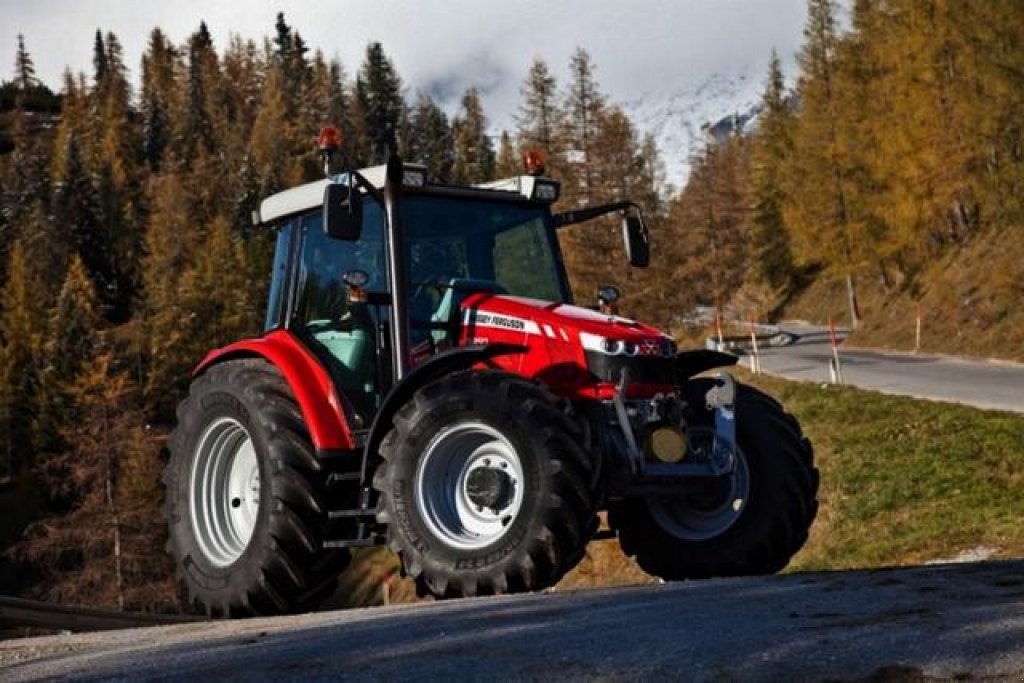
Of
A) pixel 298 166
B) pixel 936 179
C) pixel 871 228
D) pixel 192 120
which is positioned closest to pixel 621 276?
pixel 936 179

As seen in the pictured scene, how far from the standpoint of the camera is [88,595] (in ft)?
101

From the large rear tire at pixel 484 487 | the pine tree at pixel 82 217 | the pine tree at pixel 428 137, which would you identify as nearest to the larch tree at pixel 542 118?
the large rear tire at pixel 484 487

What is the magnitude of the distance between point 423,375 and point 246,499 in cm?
200

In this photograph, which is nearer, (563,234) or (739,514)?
(739,514)

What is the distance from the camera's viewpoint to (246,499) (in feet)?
24.6

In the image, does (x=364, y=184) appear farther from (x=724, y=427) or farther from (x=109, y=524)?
(x=109, y=524)

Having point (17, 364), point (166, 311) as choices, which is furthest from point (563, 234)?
point (17, 364)

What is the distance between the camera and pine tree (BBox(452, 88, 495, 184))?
354 feet

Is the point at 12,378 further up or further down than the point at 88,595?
further up

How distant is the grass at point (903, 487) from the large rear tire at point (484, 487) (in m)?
5.47

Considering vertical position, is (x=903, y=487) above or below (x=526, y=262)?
below

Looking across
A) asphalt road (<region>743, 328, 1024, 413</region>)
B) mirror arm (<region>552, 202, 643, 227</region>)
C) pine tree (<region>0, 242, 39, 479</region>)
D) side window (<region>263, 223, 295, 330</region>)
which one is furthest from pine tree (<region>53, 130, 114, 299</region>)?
mirror arm (<region>552, 202, 643, 227</region>)

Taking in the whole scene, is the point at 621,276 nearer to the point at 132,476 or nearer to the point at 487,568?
the point at 132,476

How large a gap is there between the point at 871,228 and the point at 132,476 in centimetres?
2629
